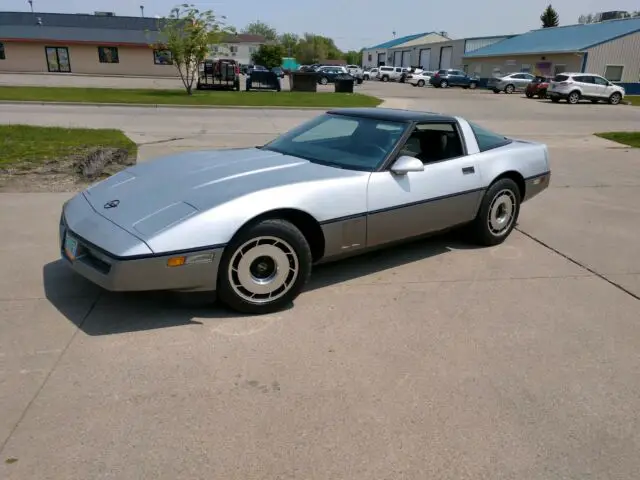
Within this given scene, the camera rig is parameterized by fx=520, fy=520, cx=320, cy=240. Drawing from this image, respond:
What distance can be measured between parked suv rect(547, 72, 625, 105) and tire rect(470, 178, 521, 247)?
27.5 m

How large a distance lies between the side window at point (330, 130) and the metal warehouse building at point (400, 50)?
270 feet

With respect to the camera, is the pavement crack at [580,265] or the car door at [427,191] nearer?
the car door at [427,191]

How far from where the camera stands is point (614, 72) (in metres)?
40.1

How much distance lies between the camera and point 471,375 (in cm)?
297

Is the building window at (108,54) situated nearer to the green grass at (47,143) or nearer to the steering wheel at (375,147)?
the green grass at (47,143)

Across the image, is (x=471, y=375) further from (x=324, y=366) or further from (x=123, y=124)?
(x=123, y=124)

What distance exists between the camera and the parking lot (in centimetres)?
230

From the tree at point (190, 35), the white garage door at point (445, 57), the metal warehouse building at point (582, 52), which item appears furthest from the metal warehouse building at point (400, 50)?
the tree at point (190, 35)

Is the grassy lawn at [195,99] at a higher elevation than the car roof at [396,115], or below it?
below

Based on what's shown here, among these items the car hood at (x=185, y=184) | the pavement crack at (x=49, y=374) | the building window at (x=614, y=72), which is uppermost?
the building window at (x=614, y=72)

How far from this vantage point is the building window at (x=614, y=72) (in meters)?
39.8

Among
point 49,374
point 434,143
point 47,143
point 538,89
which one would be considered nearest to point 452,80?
point 538,89

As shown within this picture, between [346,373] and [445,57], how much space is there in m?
72.1

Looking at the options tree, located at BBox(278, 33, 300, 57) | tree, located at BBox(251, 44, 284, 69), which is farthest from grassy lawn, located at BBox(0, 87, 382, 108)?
tree, located at BBox(278, 33, 300, 57)
